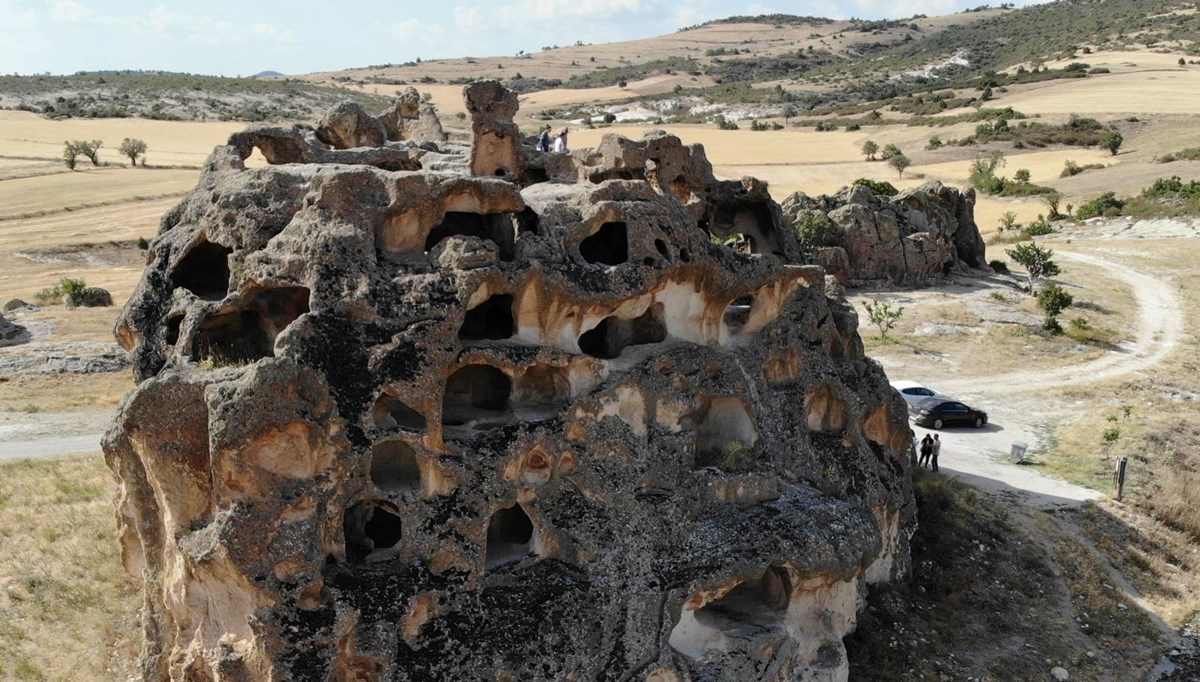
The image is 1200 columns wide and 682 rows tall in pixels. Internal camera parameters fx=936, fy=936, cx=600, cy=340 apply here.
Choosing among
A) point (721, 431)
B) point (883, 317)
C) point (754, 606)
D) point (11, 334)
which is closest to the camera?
point (754, 606)

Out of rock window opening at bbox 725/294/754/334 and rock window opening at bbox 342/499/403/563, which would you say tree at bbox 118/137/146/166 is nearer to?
rock window opening at bbox 725/294/754/334

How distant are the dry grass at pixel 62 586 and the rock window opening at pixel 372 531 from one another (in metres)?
5.14

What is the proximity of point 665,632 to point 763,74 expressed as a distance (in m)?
195

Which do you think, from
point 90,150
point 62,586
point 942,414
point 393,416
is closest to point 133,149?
point 90,150

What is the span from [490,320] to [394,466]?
274 cm

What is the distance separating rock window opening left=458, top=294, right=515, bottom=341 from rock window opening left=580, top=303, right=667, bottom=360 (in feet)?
5.43

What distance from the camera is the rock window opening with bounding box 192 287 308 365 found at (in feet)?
43.6

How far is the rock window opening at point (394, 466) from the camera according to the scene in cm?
1257

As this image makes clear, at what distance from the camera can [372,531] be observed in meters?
13.6

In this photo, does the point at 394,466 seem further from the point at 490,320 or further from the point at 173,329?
the point at 173,329

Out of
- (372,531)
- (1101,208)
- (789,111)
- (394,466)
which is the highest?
(789,111)

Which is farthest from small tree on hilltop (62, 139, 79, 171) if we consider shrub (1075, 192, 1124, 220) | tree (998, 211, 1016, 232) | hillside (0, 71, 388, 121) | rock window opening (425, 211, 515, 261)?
shrub (1075, 192, 1124, 220)

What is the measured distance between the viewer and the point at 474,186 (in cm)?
1338

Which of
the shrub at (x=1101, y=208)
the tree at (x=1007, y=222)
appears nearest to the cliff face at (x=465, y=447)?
the tree at (x=1007, y=222)
